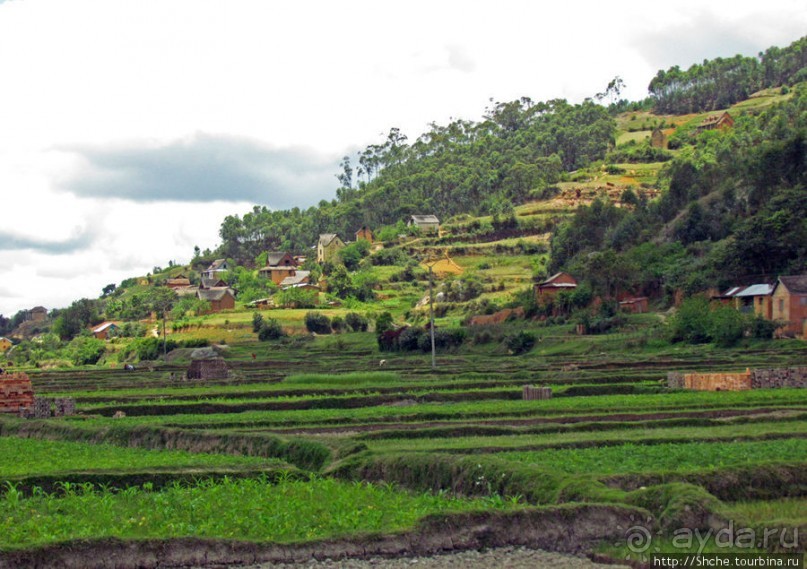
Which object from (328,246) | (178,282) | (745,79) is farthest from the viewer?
(745,79)

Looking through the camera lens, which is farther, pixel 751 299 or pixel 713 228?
pixel 713 228

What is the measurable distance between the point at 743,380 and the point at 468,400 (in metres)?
10.9

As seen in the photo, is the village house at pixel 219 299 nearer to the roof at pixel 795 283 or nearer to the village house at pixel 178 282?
the village house at pixel 178 282

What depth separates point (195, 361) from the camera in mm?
63500

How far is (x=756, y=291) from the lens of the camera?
6856 cm

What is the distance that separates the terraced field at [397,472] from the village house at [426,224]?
338ft

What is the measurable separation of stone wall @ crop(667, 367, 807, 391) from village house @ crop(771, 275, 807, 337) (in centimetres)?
2150

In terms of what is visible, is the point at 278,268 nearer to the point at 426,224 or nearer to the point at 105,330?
the point at 426,224

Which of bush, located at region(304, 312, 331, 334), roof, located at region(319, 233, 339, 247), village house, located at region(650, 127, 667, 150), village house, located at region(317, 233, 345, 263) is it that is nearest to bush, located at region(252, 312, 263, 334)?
bush, located at region(304, 312, 331, 334)

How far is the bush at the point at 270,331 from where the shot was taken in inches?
3822

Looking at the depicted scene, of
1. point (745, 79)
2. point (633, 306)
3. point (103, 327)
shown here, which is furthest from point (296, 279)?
point (745, 79)

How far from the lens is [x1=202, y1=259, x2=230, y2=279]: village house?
168 meters

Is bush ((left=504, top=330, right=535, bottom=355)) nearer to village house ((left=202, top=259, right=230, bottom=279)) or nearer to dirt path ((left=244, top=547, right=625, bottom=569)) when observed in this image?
dirt path ((left=244, top=547, right=625, bottom=569))

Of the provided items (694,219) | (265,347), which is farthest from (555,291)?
(265,347)
